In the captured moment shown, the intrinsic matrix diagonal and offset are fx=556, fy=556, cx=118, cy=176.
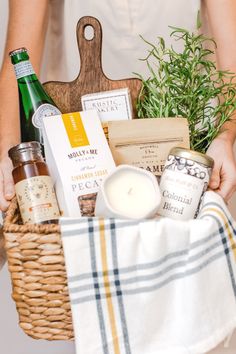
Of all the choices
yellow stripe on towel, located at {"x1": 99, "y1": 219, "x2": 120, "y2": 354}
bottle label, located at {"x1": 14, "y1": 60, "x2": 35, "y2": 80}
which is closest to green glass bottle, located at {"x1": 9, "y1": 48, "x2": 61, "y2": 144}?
bottle label, located at {"x1": 14, "y1": 60, "x2": 35, "y2": 80}

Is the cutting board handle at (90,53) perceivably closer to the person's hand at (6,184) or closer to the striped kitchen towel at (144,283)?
the person's hand at (6,184)

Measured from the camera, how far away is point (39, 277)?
735 millimetres

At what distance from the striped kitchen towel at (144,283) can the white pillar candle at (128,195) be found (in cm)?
3

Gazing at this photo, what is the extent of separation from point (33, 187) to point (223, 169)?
30 cm

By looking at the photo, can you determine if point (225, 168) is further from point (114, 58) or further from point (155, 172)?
point (114, 58)

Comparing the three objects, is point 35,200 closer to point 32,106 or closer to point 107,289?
point 107,289

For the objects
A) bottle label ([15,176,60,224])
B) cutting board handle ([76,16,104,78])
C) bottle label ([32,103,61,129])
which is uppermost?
cutting board handle ([76,16,104,78])

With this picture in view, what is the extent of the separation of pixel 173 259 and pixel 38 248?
0.17 meters

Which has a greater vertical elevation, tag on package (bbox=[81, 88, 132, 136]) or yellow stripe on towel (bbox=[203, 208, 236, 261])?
tag on package (bbox=[81, 88, 132, 136])

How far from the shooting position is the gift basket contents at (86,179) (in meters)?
0.73

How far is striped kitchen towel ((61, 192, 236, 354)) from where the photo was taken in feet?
2.27

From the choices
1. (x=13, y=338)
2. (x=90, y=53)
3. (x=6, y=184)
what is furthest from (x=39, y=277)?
(x=13, y=338)

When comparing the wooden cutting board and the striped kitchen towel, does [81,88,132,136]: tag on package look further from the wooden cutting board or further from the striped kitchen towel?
the striped kitchen towel

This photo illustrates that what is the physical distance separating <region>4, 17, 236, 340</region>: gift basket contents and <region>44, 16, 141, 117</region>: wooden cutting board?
0.11ft
